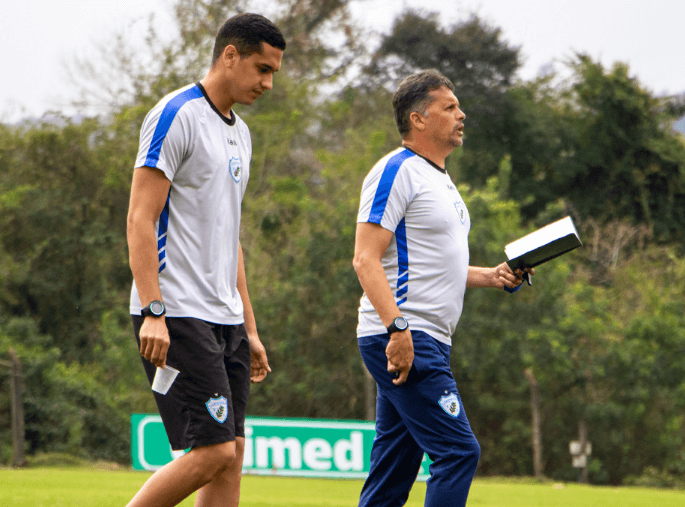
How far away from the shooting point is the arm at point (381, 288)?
11.6ft

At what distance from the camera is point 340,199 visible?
69.6ft

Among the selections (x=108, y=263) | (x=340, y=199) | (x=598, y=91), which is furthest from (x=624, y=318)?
(x=108, y=263)

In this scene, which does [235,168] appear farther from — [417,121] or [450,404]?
[450,404]

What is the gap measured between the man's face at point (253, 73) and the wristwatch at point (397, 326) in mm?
1032

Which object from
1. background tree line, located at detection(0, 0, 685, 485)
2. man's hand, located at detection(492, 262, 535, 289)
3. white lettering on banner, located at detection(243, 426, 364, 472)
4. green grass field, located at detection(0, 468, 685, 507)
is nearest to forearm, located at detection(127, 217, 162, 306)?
man's hand, located at detection(492, 262, 535, 289)

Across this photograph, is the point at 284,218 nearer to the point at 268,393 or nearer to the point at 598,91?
the point at 268,393

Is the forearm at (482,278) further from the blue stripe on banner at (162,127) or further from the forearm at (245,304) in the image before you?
the blue stripe on banner at (162,127)

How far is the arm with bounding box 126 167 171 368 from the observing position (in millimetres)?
3012

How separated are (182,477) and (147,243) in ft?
2.68

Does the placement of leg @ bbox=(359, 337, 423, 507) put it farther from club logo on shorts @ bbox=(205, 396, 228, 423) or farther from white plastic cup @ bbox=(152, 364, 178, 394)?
white plastic cup @ bbox=(152, 364, 178, 394)

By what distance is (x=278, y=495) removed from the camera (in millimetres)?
10023

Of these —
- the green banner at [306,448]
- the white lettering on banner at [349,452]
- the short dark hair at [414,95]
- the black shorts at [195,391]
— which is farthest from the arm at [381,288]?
the white lettering on banner at [349,452]

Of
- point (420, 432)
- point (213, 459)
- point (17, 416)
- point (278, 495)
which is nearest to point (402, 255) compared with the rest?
point (420, 432)

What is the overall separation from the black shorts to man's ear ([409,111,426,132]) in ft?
4.47
